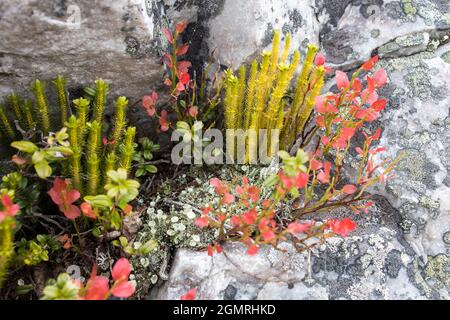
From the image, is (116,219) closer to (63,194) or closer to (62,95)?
(63,194)

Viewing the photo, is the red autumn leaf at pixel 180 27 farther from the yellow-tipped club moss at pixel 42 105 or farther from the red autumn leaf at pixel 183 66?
the yellow-tipped club moss at pixel 42 105

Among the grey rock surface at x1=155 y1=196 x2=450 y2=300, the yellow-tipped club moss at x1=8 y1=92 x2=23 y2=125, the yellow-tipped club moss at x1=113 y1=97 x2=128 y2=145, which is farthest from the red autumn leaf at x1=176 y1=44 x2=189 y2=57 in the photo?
the grey rock surface at x1=155 y1=196 x2=450 y2=300

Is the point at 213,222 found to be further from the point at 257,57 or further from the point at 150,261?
the point at 257,57

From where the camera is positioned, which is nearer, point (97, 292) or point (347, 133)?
point (97, 292)

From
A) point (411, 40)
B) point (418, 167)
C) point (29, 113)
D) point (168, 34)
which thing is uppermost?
point (168, 34)

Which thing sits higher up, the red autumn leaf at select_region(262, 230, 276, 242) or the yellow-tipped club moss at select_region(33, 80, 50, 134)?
the yellow-tipped club moss at select_region(33, 80, 50, 134)

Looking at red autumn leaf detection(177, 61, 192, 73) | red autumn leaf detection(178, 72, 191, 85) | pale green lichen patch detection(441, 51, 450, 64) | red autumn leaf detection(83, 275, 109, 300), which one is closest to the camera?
red autumn leaf detection(83, 275, 109, 300)

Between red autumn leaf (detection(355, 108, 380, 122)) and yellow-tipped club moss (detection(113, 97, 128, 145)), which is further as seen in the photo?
red autumn leaf (detection(355, 108, 380, 122))

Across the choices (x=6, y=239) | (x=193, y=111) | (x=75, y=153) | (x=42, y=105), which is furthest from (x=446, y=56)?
(x=6, y=239)

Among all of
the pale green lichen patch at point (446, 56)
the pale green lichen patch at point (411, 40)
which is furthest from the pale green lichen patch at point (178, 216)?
the pale green lichen patch at point (446, 56)

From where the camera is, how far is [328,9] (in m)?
2.99

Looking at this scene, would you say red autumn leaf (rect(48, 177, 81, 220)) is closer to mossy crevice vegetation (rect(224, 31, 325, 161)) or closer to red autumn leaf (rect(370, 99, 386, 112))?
mossy crevice vegetation (rect(224, 31, 325, 161))

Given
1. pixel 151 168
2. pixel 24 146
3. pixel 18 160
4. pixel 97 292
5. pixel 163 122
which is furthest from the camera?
pixel 163 122
